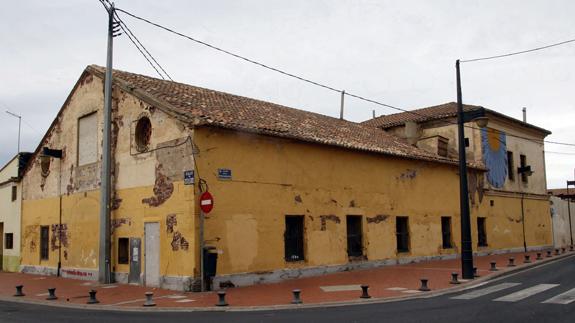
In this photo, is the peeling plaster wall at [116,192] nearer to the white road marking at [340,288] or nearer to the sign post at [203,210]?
the sign post at [203,210]

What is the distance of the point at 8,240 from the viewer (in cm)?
2567

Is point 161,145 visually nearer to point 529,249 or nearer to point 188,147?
point 188,147

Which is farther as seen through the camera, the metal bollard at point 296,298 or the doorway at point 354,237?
the doorway at point 354,237

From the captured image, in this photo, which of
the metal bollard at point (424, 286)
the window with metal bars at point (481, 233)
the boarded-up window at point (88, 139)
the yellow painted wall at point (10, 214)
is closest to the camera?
the metal bollard at point (424, 286)

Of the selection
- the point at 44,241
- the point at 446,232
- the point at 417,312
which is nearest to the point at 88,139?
the point at 44,241

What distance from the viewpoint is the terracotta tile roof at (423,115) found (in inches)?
1180

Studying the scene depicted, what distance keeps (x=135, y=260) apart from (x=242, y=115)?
234 inches

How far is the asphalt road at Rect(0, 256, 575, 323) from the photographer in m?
9.40

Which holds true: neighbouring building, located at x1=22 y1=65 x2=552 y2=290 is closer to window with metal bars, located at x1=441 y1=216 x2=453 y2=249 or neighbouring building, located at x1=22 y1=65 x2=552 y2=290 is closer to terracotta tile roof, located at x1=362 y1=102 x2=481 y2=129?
window with metal bars, located at x1=441 y1=216 x2=453 y2=249

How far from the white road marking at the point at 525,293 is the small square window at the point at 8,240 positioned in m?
22.5

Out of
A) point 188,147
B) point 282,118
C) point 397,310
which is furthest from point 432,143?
point 397,310

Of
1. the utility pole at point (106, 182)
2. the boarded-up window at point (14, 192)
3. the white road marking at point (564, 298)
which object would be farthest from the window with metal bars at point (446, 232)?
the boarded-up window at point (14, 192)

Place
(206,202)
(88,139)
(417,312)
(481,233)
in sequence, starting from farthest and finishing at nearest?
(481,233)
(88,139)
(206,202)
(417,312)

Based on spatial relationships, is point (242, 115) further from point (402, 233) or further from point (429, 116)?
point (429, 116)
